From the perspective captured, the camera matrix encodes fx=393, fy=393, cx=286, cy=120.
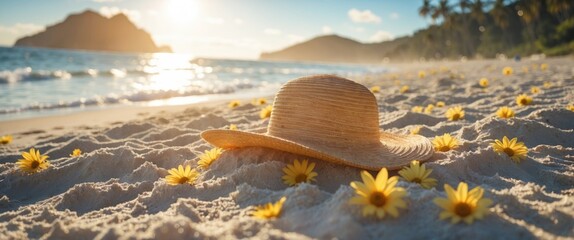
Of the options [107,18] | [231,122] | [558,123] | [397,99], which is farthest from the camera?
[107,18]

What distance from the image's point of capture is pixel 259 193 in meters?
2.29

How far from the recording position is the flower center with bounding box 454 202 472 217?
1.80 m

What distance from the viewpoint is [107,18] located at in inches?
5217

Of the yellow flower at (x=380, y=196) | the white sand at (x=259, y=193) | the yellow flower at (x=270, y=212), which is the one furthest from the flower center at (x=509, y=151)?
the yellow flower at (x=270, y=212)

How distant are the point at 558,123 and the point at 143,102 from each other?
921 cm

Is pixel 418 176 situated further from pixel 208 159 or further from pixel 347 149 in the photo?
pixel 208 159

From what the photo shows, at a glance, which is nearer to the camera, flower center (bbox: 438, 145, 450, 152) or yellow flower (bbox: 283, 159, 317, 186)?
yellow flower (bbox: 283, 159, 317, 186)

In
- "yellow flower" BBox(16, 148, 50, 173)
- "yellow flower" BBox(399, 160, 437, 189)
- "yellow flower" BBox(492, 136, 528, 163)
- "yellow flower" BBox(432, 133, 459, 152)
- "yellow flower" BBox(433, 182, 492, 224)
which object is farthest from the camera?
"yellow flower" BBox(16, 148, 50, 173)

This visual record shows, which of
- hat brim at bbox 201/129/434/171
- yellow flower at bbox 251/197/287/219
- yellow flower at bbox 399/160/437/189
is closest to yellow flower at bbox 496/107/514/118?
hat brim at bbox 201/129/434/171

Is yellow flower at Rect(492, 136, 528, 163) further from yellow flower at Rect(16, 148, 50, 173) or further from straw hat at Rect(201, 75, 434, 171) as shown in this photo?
yellow flower at Rect(16, 148, 50, 173)

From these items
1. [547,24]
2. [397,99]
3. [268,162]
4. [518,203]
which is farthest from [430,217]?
[547,24]

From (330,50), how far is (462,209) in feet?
599

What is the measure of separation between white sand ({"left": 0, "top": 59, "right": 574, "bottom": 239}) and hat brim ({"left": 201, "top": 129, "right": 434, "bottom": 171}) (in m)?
0.12

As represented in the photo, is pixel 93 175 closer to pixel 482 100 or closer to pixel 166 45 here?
pixel 482 100
